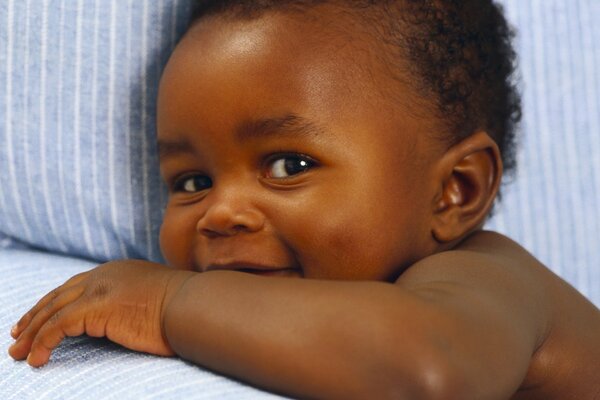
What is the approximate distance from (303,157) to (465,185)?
0.25 metres

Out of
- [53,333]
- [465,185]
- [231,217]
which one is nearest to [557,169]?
[465,185]

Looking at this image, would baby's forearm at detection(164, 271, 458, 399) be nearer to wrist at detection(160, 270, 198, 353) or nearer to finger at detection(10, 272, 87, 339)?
wrist at detection(160, 270, 198, 353)

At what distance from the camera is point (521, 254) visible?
4.37 feet

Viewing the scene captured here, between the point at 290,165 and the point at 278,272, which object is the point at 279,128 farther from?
the point at 278,272

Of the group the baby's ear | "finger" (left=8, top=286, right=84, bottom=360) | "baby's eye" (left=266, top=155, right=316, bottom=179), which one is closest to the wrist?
"finger" (left=8, top=286, right=84, bottom=360)

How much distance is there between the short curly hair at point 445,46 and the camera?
4.48 ft

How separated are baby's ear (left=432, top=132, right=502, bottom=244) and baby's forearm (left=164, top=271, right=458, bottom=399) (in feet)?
1.24

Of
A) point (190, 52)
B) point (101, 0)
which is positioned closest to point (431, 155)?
point (190, 52)

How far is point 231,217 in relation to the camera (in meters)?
1.26

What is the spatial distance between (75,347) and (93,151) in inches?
22.1

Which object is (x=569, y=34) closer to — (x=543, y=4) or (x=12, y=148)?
(x=543, y=4)

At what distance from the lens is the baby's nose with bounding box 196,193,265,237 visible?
1262 mm

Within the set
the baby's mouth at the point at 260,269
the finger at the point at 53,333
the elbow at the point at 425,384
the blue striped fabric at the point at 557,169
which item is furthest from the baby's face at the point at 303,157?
the blue striped fabric at the point at 557,169

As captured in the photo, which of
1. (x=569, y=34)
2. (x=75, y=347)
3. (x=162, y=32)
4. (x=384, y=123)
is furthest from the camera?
(x=569, y=34)
